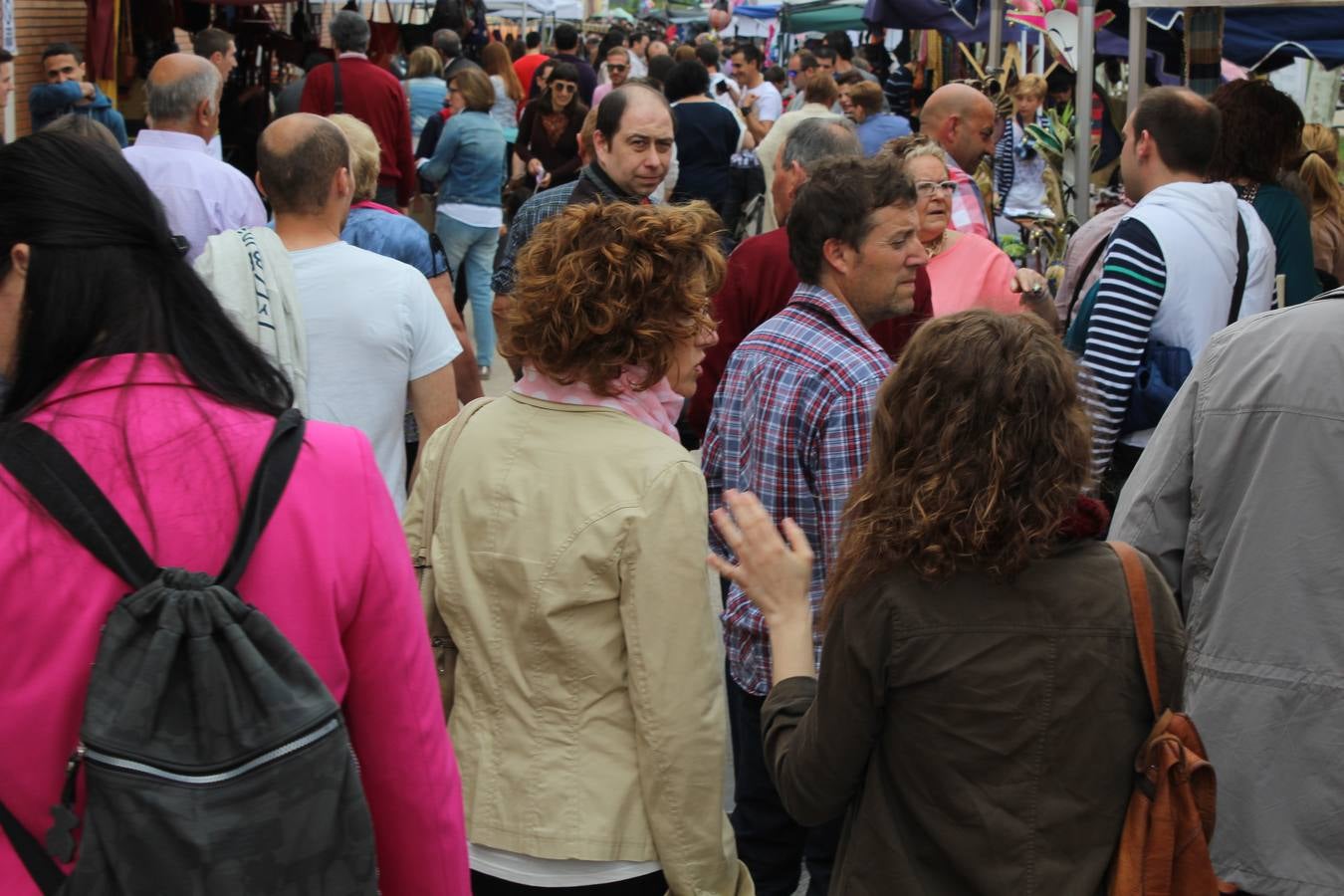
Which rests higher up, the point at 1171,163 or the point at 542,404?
the point at 1171,163

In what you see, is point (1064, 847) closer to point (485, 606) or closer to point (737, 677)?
point (485, 606)

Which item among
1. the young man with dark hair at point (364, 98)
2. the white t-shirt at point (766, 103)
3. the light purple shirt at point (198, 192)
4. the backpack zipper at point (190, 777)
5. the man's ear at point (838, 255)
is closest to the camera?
the backpack zipper at point (190, 777)

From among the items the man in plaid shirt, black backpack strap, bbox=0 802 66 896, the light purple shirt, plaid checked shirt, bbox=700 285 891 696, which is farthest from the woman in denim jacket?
black backpack strap, bbox=0 802 66 896

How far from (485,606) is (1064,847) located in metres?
1.04

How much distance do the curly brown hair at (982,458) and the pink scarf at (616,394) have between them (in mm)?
694

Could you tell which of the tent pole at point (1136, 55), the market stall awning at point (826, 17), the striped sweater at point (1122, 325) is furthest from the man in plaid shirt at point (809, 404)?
the market stall awning at point (826, 17)

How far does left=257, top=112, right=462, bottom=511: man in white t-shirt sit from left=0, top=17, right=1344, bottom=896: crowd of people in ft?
0.04

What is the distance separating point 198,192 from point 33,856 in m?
4.07

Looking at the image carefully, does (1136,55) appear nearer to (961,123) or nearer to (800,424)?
(961,123)

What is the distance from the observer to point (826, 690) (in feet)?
7.27

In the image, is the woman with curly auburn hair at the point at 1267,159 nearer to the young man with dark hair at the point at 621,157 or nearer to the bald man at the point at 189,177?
the young man with dark hair at the point at 621,157

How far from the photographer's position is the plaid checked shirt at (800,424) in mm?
3252

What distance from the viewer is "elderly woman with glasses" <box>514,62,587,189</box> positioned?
10.9 metres

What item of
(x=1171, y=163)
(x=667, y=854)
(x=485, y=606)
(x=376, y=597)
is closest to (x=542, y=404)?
(x=485, y=606)
